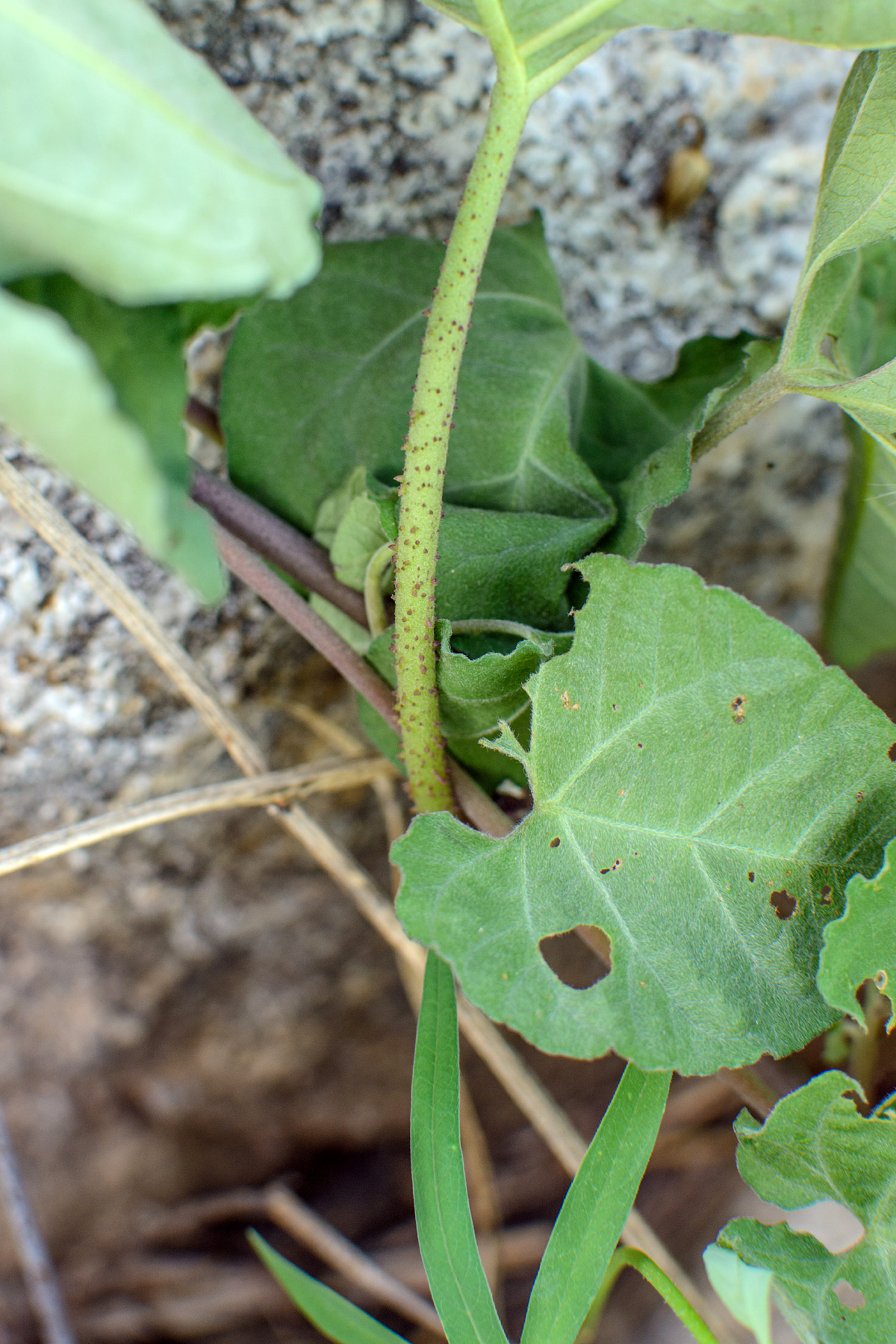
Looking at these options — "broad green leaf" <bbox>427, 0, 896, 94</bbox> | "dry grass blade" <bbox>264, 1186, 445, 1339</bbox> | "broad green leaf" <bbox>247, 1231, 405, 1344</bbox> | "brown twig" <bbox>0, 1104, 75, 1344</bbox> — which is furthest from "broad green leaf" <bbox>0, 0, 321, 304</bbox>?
"dry grass blade" <bbox>264, 1186, 445, 1339</bbox>

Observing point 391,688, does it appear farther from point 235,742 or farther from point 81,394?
point 81,394

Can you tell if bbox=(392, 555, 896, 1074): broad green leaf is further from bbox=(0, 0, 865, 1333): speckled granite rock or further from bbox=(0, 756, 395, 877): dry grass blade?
bbox=(0, 0, 865, 1333): speckled granite rock

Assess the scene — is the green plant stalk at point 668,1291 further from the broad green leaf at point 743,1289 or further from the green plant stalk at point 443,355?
the green plant stalk at point 443,355

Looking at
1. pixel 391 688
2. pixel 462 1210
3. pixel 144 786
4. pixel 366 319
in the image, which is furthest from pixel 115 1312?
pixel 366 319

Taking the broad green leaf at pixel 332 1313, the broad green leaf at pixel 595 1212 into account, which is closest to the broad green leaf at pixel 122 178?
the broad green leaf at pixel 595 1212

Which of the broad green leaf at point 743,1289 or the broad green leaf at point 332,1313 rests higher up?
the broad green leaf at point 743,1289

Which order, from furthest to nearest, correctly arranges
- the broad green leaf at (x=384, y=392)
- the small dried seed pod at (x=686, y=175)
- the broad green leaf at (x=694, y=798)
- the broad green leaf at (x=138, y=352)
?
the small dried seed pod at (x=686, y=175)
the broad green leaf at (x=384, y=392)
the broad green leaf at (x=694, y=798)
the broad green leaf at (x=138, y=352)
